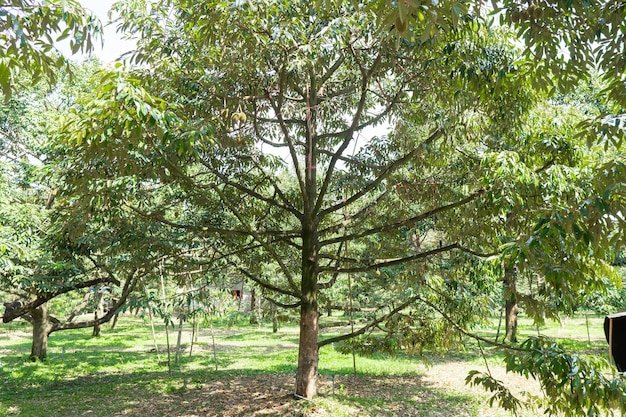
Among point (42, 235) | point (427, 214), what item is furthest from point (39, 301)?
point (427, 214)

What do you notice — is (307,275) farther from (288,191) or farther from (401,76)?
(401,76)

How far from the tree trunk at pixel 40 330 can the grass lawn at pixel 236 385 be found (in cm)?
38

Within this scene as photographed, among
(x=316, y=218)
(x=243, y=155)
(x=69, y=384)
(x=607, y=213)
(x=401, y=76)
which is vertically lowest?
(x=69, y=384)

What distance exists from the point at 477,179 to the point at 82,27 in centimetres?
479

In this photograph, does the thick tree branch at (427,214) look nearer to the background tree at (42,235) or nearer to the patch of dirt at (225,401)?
the patch of dirt at (225,401)

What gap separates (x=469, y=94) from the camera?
476 cm

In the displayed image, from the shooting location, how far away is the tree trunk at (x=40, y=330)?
11789 mm

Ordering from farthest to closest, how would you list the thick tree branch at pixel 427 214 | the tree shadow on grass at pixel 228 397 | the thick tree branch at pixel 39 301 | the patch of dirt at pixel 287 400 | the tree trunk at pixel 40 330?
the tree trunk at pixel 40 330 < the thick tree branch at pixel 39 301 < the tree shadow on grass at pixel 228 397 < the patch of dirt at pixel 287 400 < the thick tree branch at pixel 427 214

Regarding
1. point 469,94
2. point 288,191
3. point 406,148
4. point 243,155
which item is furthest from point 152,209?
point 469,94

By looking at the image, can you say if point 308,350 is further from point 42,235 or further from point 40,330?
point 40,330

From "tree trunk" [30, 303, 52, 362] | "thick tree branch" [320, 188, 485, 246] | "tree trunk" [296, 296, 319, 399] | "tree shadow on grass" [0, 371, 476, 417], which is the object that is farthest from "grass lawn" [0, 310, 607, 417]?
"thick tree branch" [320, 188, 485, 246]

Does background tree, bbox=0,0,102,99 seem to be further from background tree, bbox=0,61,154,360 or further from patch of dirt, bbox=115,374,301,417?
patch of dirt, bbox=115,374,301,417

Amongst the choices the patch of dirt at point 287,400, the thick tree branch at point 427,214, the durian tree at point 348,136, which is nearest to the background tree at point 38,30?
the durian tree at point 348,136

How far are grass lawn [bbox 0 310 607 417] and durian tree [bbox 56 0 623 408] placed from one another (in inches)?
52.4
